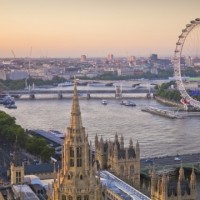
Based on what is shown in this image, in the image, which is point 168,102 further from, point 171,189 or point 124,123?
point 171,189

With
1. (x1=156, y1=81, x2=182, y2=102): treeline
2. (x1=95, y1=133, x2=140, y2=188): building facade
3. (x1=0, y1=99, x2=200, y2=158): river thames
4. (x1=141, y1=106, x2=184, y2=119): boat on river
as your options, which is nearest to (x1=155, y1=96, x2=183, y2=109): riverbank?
(x1=156, y1=81, x2=182, y2=102): treeline

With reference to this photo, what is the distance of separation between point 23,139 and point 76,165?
83.7 feet

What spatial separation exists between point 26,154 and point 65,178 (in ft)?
72.8

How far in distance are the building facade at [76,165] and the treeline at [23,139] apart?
805 inches

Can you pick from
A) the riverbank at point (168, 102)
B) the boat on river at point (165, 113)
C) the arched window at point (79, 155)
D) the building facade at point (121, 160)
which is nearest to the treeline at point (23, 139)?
the building facade at point (121, 160)

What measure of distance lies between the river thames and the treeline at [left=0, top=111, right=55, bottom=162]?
5.55 m

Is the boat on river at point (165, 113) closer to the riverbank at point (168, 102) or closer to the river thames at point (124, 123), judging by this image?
the river thames at point (124, 123)

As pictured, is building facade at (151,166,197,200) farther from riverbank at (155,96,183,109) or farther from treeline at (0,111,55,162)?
riverbank at (155,96,183,109)

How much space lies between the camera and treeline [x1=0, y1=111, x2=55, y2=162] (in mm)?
33594

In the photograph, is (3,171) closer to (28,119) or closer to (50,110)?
(28,119)

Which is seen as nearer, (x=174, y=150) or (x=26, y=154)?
Answer: (x=26, y=154)

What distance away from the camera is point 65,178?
1250cm

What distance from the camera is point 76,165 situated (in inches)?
489

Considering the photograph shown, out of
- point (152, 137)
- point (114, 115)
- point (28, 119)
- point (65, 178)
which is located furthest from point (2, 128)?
point (65, 178)
